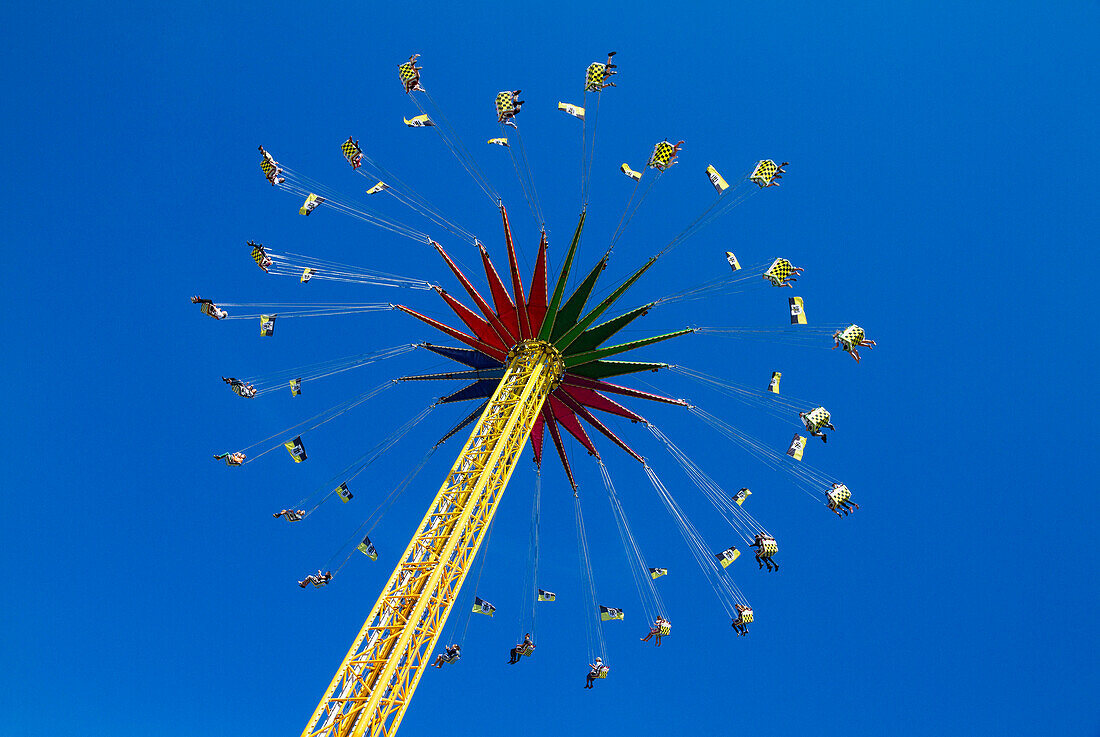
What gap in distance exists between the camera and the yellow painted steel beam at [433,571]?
11711 mm

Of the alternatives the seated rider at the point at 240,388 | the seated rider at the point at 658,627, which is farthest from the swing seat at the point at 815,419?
the seated rider at the point at 240,388

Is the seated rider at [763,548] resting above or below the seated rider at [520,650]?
above

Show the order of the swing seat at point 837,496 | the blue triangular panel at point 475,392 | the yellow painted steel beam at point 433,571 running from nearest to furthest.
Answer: the yellow painted steel beam at point 433,571 → the swing seat at point 837,496 → the blue triangular panel at point 475,392

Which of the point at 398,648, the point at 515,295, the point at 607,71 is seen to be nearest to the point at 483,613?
the point at 398,648

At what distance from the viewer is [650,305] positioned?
17781 mm

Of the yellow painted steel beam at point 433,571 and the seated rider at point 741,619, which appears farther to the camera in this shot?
the seated rider at point 741,619

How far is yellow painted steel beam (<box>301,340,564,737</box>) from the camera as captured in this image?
1171cm

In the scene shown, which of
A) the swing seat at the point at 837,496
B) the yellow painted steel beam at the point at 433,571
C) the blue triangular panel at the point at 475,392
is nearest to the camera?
the yellow painted steel beam at the point at 433,571

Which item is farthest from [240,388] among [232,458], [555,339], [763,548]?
[763,548]

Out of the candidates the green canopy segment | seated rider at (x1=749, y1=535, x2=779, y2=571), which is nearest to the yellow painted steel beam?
the green canopy segment

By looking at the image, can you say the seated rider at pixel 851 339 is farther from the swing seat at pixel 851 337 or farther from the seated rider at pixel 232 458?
the seated rider at pixel 232 458

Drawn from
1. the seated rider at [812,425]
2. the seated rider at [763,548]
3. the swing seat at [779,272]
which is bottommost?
the seated rider at [763,548]

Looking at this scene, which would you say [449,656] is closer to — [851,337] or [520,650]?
[520,650]

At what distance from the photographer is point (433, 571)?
13367 mm
